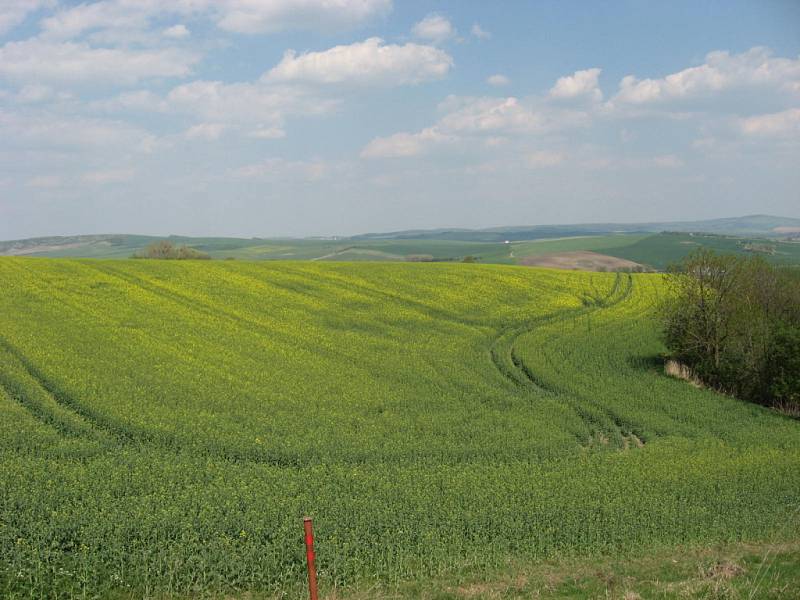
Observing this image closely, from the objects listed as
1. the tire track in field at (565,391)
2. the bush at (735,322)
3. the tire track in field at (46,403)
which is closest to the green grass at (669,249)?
the tire track in field at (565,391)

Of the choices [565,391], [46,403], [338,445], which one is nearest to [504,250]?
[565,391]

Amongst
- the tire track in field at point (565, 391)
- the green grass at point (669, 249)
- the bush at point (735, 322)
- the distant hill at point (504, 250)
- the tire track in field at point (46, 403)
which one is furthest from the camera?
the green grass at point (669, 249)

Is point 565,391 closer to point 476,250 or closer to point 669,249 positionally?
point 669,249

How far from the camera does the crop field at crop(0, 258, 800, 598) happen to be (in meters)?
14.1

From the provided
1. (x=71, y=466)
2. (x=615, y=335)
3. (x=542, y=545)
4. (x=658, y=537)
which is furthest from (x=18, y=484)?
(x=615, y=335)

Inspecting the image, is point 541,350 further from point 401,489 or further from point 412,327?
point 401,489

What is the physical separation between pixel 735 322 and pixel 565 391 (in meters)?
13.0

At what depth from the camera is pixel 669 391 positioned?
31.8 meters

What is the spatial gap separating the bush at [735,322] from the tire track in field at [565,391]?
949cm

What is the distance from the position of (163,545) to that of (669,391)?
26.2 metres

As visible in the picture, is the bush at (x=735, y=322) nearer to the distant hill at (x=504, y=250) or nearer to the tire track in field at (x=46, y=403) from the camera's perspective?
the tire track in field at (x=46, y=403)

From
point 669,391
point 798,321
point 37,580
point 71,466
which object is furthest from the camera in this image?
point 798,321

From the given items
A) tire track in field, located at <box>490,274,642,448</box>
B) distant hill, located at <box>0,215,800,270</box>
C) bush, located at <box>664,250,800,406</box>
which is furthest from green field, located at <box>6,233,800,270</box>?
bush, located at <box>664,250,800,406</box>

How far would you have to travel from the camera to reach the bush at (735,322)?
108 feet
